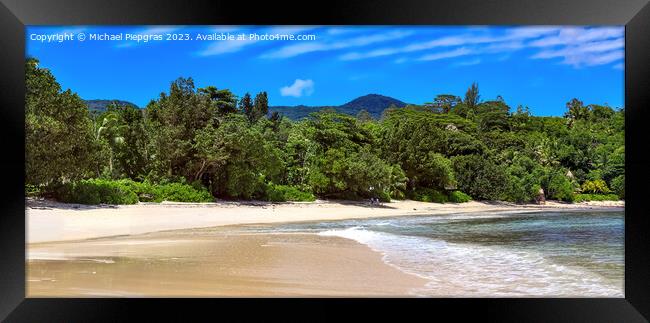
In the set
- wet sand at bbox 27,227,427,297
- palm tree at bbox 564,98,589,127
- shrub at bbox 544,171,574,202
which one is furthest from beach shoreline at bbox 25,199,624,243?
palm tree at bbox 564,98,589,127

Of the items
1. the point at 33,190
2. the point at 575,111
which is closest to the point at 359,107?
the point at 575,111

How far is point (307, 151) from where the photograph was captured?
17891 mm

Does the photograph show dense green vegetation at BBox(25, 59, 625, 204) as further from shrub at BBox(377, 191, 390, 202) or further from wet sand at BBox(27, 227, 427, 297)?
wet sand at BBox(27, 227, 427, 297)

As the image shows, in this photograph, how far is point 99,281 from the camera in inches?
186

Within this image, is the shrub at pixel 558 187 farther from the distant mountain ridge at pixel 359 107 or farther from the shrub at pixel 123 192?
the shrub at pixel 123 192

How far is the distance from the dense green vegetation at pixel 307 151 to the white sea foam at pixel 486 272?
4.72 metres

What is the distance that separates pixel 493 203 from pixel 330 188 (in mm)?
6946

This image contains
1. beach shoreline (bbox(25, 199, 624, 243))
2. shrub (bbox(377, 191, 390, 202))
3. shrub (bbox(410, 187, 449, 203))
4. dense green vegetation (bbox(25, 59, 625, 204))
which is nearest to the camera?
beach shoreline (bbox(25, 199, 624, 243))

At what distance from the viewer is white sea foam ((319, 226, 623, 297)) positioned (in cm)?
478

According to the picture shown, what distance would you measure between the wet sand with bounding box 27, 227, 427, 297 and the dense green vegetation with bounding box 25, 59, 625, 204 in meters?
3.82

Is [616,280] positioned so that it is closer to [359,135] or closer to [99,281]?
[99,281]

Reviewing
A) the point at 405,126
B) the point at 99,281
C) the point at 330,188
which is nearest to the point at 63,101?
the point at 99,281

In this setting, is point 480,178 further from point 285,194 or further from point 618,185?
point 285,194

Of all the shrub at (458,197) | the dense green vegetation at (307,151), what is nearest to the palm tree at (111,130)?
the dense green vegetation at (307,151)
